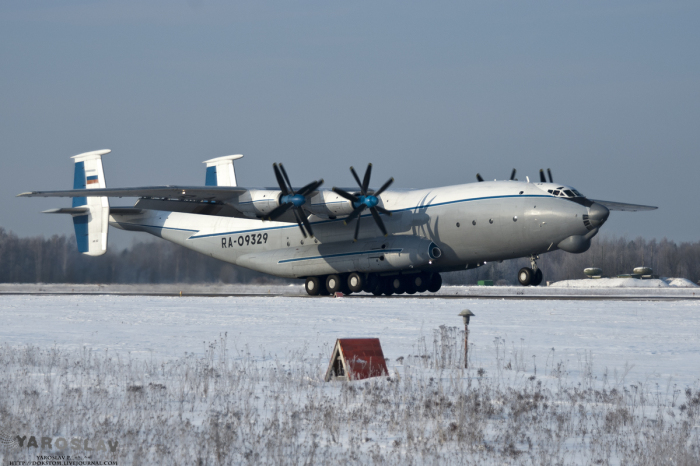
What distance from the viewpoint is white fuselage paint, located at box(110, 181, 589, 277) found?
1117 inches

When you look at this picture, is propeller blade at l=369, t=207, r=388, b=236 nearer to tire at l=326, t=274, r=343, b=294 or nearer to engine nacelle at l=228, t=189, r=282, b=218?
tire at l=326, t=274, r=343, b=294

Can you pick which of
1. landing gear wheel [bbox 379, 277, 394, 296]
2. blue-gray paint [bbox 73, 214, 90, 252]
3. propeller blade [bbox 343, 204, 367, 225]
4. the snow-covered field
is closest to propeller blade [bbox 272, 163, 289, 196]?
propeller blade [bbox 343, 204, 367, 225]

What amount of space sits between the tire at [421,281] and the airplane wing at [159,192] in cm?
961

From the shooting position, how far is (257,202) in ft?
101

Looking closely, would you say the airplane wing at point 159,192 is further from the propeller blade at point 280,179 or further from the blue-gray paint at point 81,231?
the blue-gray paint at point 81,231

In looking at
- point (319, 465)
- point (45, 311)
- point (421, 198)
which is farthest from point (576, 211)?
point (319, 465)

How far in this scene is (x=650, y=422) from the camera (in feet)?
23.8

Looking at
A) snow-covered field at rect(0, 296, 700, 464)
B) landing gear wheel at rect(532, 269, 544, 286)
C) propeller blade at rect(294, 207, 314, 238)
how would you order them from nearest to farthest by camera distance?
snow-covered field at rect(0, 296, 700, 464) < landing gear wheel at rect(532, 269, 544, 286) < propeller blade at rect(294, 207, 314, 238)

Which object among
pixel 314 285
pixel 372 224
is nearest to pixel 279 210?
pixel 372 224

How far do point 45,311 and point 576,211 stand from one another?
2015 cm

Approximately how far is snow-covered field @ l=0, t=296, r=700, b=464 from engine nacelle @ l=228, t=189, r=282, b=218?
47.4 feet

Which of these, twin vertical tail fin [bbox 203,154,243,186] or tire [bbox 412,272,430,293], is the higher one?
twin vertical tail fin [bbox 203,154,243,186]

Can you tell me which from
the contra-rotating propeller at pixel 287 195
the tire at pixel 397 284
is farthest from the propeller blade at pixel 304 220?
the tire at pixel 397 284

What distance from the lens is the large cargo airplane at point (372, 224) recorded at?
2839cm
